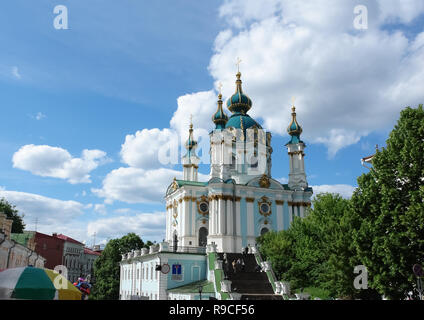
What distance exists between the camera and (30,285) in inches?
501

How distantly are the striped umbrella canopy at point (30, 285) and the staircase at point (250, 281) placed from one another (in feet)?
57.6

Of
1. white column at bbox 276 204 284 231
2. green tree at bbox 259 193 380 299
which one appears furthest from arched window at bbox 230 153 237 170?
green tree at bbox 259 193 380 299

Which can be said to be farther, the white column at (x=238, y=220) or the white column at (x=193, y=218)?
the white column at (x=193, y=218)

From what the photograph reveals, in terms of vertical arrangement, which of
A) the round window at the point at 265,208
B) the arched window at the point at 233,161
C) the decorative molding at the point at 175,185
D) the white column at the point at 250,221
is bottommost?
the white column at the point at 250,221

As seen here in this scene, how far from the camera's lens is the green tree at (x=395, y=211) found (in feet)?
59.6

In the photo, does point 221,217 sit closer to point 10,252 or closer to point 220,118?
point 220,118

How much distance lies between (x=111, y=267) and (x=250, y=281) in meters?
30.9

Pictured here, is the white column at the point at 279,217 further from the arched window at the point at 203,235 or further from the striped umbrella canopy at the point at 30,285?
the striped umbrella canopy at the point at 30,285

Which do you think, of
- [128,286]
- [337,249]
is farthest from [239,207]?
[337,249]

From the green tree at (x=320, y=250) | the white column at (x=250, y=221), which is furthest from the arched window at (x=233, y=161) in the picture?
the green tree at (x=320, y=250)

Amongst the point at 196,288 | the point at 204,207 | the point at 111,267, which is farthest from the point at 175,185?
the point at 196,288

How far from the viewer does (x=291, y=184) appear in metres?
54.7

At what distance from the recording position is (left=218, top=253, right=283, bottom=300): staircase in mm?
28969
